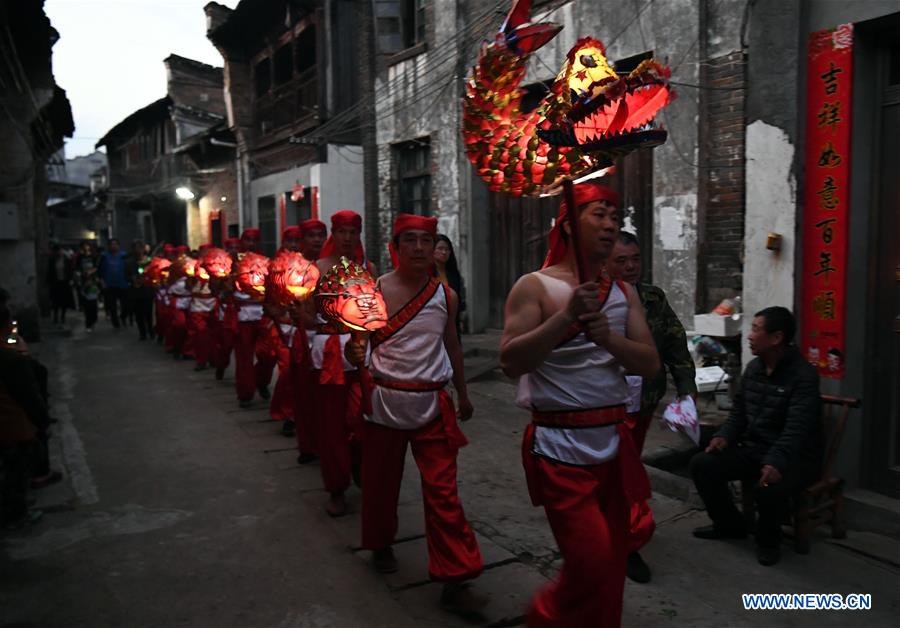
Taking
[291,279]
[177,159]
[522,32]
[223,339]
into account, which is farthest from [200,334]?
[177,159]

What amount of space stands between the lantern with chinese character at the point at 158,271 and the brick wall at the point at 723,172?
9844 mm

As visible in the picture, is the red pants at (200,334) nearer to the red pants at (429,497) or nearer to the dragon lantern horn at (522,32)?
the red pants at (429,497)

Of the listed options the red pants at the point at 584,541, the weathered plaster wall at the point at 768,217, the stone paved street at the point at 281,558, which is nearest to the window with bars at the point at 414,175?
the stone paved street at the point at 281,558

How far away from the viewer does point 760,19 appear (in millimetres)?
5793

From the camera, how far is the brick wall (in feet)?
23.3

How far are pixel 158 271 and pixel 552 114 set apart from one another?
12.6 meters

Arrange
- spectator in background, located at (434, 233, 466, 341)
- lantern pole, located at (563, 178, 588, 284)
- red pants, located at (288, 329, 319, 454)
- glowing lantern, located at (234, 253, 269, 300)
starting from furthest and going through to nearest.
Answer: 1. spectator in background, located at (434, 233, 466, 341)
2. glowing lantern, located at (234, 253, 269, 300)
3. red pants, located at (288, 329, 319, 454)
4. lantern pole, located at (563, 178, 588, 284)

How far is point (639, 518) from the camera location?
3.97m

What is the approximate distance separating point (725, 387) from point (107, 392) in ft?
25.4

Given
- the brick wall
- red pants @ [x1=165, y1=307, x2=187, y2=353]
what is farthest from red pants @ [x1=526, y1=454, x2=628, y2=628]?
red pants @ [x1=165, y1=307, x2=187, y2=353]

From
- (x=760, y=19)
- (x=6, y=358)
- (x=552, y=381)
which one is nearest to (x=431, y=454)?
(x=552, y=381)

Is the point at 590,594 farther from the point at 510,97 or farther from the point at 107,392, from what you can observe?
the point at 107,392

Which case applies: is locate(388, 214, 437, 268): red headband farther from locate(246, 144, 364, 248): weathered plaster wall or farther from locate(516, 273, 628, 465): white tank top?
locate(246, 144, 364, 248): weathered plaster wall

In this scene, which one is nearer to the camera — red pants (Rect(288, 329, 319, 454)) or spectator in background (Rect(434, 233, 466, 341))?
red pants (Rect(288, 329, 319, 454))
